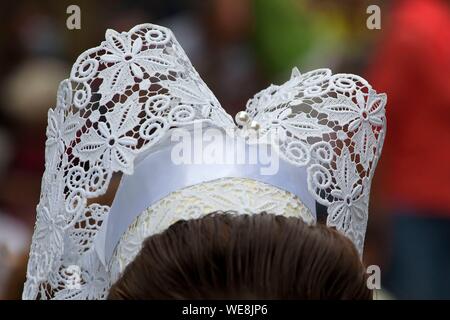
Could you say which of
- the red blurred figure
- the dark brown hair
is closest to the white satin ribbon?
the dark brown hair

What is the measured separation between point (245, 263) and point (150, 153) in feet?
1.70

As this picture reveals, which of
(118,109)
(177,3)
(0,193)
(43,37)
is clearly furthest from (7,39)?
(118,109)

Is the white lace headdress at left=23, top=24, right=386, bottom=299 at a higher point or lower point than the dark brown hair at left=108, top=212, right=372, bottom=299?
higher

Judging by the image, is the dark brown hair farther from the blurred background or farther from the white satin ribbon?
the blurred background

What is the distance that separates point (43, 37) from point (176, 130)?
4.53 metres

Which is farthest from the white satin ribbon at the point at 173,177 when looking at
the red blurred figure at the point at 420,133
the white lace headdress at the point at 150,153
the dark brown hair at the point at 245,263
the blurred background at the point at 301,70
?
the red blurred figure at the point at 420,133

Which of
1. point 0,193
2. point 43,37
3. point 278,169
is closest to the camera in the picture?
point 278,169

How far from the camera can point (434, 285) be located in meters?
4.53

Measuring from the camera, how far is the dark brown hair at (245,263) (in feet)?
4.99

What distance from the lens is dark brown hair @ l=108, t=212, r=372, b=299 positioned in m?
1.52

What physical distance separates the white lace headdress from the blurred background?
83 centimetres

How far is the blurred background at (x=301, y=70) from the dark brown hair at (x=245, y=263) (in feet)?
4.40

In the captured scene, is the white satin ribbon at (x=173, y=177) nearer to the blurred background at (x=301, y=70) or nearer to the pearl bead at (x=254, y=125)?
the pearl bead at (x=254, y=125)

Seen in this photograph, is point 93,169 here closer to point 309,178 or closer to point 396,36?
point 309,178
